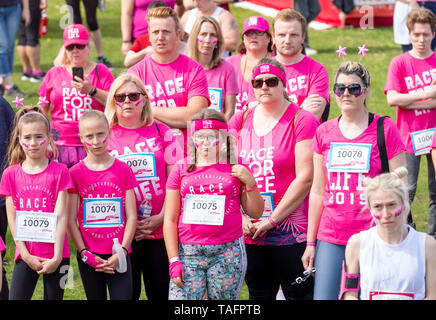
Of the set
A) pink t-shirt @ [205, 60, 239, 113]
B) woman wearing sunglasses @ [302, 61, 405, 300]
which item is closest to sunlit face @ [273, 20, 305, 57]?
pink t-shirt @ [205, 60, 239, 113]

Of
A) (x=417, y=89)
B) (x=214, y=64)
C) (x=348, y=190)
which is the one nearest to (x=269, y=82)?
(x=348, y=190)

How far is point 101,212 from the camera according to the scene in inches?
197

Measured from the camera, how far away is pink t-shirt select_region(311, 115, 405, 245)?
4637 mm

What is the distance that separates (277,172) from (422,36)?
2.52 metres

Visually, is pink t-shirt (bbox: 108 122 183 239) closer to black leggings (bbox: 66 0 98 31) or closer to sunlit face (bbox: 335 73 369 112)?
sunlit face (bbox: 335 73 369 112)

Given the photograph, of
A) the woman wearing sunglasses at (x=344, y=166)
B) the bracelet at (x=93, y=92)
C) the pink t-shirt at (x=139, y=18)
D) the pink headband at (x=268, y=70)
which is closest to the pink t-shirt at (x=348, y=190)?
the woman wearing sunglasses at (x=344, y=166)

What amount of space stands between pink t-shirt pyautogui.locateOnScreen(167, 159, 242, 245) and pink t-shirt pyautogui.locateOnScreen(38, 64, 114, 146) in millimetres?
1713

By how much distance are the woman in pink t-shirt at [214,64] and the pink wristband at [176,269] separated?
200 cm

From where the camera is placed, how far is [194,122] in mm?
4762

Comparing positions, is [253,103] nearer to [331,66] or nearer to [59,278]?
[59,278]

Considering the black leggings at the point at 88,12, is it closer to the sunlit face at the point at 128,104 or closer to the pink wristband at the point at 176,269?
the sunlit face at the point at 128,104

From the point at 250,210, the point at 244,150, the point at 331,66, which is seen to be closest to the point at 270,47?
the point at 244,150

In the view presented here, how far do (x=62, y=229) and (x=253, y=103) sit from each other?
173cm

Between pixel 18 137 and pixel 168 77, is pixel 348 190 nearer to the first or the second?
pixel 168 77
